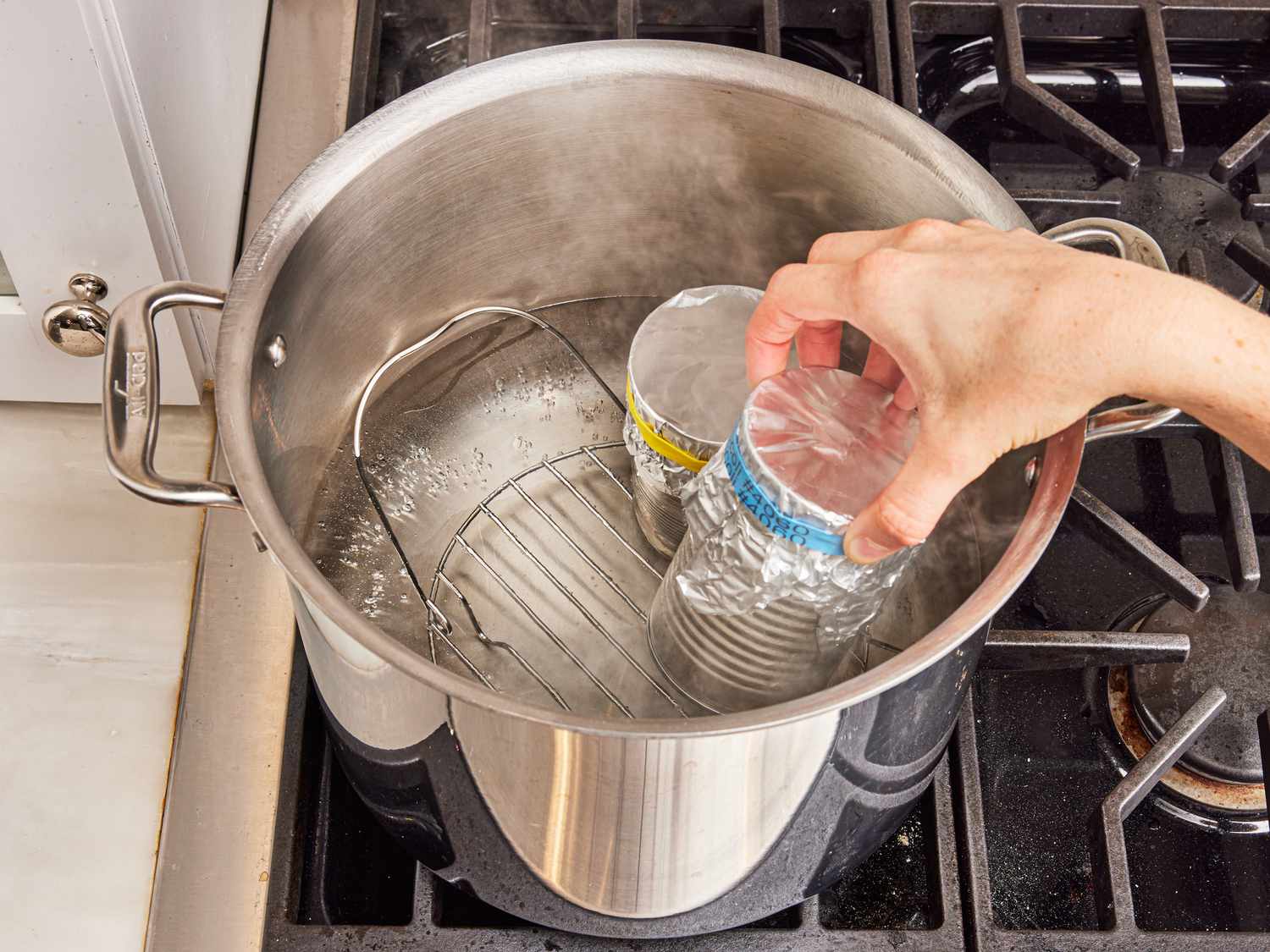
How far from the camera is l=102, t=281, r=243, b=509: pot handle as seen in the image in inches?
19.5

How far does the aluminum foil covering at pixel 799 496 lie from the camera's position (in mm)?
535

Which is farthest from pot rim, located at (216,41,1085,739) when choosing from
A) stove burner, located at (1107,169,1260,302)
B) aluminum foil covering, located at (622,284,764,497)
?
stove burner, located at (1107,169,1260,302)

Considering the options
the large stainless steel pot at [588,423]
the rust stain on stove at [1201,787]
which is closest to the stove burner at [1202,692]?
the rust stain on stove at [1201,787]

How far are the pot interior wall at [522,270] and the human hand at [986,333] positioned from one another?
0.42 ft

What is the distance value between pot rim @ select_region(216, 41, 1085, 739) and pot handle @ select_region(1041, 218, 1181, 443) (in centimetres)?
3

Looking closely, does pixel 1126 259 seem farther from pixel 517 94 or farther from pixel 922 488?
pixel 517 94

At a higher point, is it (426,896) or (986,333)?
(986,333)

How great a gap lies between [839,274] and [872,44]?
1.08 feet

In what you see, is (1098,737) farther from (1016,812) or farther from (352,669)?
(352,669)

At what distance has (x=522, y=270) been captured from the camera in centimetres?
77

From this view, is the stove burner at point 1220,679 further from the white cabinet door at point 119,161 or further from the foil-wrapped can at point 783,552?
the white cabinet door at point 119,161

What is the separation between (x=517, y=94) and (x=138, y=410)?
0.85ft

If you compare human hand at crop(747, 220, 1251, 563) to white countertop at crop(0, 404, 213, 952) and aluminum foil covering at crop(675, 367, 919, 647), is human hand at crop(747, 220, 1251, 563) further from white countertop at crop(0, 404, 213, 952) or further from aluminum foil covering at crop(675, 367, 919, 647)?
white countertop at crop(0, 404, 213, 952)

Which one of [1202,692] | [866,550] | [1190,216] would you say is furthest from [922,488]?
[1190,216]
